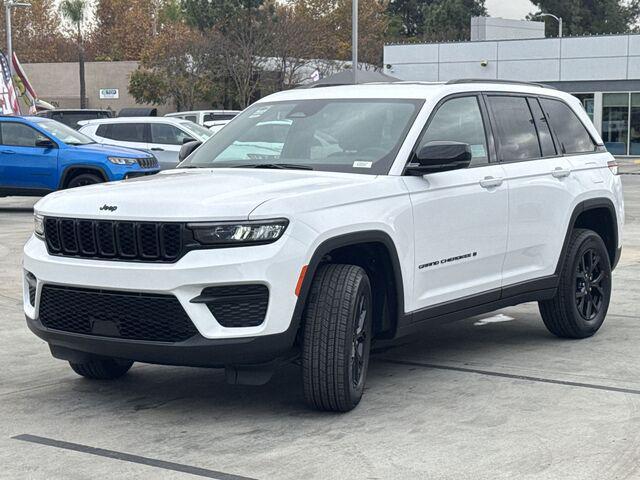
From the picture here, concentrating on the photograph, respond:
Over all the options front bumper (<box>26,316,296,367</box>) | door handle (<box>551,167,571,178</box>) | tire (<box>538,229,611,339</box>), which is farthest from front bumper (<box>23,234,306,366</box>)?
tire (<box>538,229,611,339</box>)

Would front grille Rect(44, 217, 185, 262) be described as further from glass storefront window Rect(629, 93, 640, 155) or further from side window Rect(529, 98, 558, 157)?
glass storefront window Rect(629, 93, 640, 155)

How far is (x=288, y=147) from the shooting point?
6.82 m

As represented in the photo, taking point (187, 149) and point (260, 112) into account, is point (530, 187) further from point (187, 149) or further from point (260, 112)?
point (187, 149)

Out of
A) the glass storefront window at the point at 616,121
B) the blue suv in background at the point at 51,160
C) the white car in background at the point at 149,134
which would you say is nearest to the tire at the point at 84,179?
the blue suv in background at the point at 51,160

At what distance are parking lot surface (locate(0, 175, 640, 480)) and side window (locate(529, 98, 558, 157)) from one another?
136 cm

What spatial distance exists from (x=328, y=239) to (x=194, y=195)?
713mm

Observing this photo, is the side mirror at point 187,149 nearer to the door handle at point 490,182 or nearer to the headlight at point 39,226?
the headlight at point 39,226

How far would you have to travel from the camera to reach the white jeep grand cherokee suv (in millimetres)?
5500

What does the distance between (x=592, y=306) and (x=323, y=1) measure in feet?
221

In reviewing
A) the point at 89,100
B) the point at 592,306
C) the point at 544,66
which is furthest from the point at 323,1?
the point at 592,306

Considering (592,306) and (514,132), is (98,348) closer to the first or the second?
(514,132)

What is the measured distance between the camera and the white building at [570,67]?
43.8 meters

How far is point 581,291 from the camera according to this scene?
8.10 m

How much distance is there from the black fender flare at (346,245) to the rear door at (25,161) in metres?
13.8
